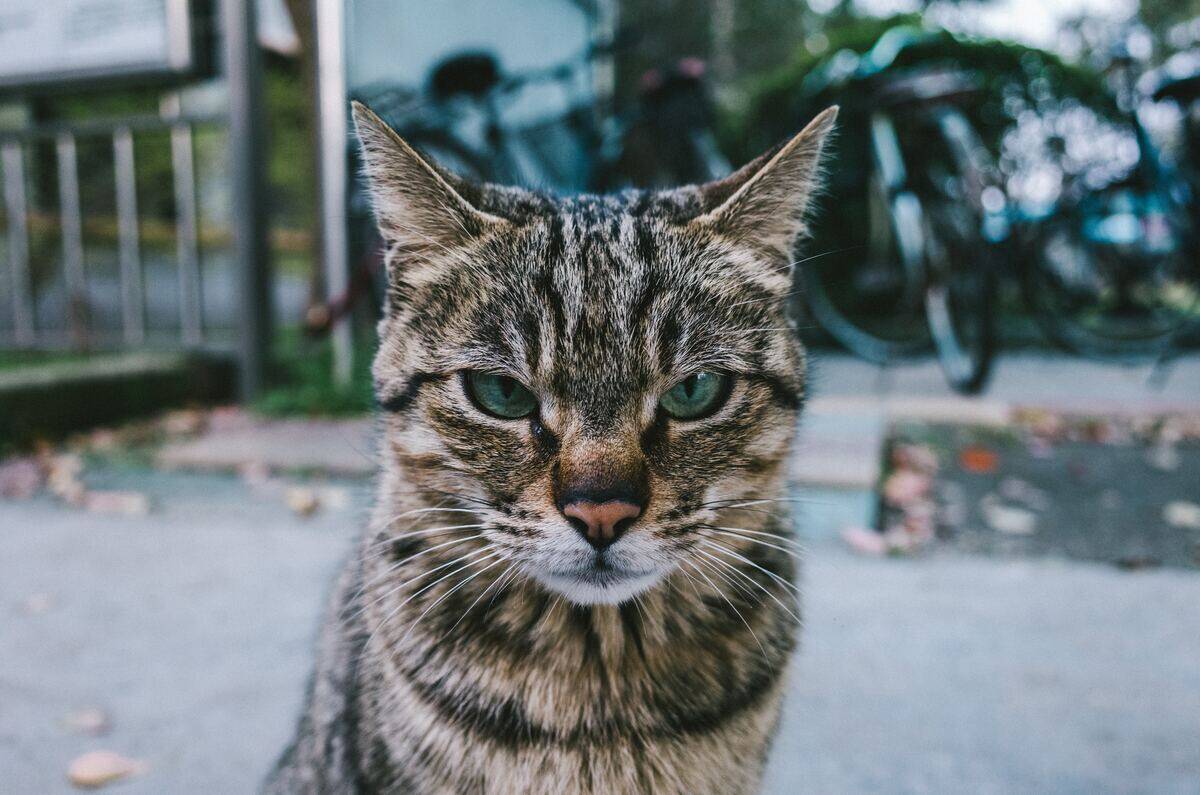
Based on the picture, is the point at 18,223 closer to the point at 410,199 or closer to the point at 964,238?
the point at 410,199

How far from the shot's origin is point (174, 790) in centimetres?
148

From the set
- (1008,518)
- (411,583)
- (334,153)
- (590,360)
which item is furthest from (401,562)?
(334,153)

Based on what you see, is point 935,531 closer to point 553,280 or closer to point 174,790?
point 553,280

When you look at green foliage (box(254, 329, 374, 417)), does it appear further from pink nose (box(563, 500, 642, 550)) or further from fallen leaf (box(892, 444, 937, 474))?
pink nose (box(563, 500, 642, 550))

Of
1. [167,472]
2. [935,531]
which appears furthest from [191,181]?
[935,531]

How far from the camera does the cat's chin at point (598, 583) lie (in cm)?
108

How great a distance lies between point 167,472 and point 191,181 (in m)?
1.73

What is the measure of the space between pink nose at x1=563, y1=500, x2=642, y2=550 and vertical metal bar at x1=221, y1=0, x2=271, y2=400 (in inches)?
145

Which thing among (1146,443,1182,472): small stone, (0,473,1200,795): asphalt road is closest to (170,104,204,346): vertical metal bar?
(0,473,1200,795): asphalt road

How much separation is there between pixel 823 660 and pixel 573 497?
1139 millimetres

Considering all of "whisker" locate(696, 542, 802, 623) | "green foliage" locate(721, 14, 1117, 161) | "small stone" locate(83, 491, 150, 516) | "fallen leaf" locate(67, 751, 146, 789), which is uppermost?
"green foliage" locate(721, 14, 1117, 161)

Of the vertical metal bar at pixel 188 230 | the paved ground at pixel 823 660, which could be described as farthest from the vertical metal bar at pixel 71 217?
the paved ground at pixel 823 660

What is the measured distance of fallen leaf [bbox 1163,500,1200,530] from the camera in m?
2.63

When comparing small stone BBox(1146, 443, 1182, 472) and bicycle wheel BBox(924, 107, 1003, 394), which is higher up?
bicycle wheel BBox(924, 107, 1003, 394)
